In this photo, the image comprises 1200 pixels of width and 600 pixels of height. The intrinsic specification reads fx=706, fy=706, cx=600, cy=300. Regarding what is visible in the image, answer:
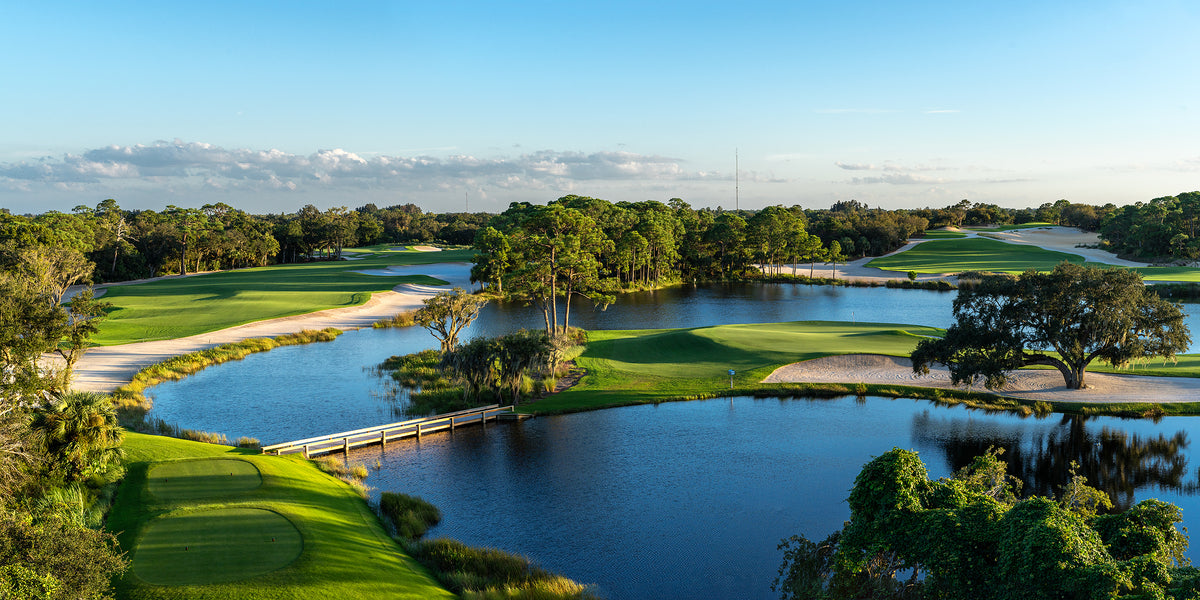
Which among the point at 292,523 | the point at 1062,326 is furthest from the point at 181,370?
the point at 1062,326

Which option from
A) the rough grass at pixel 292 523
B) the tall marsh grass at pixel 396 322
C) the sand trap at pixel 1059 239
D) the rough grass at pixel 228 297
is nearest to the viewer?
the rough grass at pixel 292 523

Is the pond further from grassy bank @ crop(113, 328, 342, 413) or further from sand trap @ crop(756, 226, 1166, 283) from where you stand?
sand trap @ crop(756, 226, 1166, 283)

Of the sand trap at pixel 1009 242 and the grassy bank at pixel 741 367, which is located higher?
the sand trap at pixel 1009 242

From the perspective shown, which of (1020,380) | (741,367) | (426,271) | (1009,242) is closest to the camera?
(1020,380)

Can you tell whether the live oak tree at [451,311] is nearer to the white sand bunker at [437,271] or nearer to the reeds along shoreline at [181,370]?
the reeds along shoreline at [181,370]

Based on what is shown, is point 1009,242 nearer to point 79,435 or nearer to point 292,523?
point 292,523

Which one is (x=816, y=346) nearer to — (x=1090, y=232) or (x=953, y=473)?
(x=953, y=473)

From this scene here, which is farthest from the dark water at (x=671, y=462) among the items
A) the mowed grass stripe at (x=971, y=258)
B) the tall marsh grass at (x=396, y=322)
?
the mowed grass stripe at (x=971, y=258)

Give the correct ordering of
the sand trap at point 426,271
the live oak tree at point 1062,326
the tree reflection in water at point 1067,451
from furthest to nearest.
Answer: the sand trap at point 426,271
the live oak tree at point 1062,326
the tree reflection in water at point 1067,451
